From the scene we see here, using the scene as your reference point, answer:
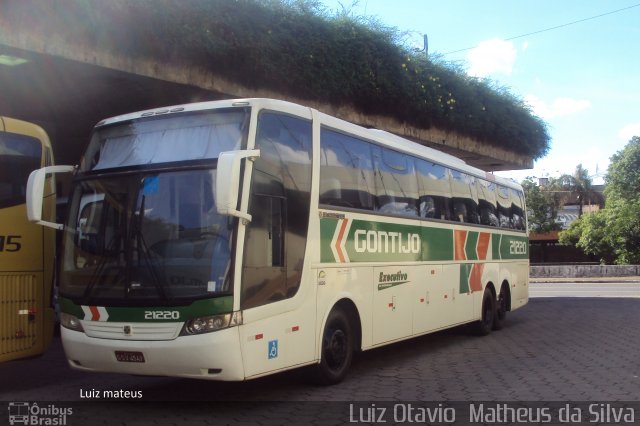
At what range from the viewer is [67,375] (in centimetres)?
969

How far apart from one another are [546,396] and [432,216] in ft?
14.0

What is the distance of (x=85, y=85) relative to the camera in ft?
40.7

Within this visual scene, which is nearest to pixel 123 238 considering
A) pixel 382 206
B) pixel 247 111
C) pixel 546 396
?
pixel 247 111

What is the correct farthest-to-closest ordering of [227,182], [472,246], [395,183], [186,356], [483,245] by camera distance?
[483,245], [472,246], [395,183], [186,356], [227,182]

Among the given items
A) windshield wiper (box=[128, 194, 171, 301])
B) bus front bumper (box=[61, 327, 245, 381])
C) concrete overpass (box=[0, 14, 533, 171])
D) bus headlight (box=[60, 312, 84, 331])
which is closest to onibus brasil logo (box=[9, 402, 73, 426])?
bus front bumper (box=[61, 327, 245, 381])

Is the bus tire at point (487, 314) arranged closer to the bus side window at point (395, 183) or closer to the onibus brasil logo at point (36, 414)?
the bus side window at point (395, 183)

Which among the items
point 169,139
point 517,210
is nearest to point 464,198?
point 517,210

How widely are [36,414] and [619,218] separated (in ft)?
129

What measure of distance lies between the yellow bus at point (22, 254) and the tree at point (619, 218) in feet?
125

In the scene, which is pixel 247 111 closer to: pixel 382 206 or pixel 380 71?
pixel 382 206

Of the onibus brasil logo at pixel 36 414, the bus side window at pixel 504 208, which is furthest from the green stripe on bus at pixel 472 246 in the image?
the onibus brasil logo at pixel 36 414

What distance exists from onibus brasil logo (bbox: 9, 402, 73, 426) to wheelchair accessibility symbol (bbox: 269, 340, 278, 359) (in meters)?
2.16

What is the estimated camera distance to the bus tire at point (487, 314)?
1376cm

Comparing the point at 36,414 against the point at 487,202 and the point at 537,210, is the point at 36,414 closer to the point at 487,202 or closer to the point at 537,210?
the point at 487,202
